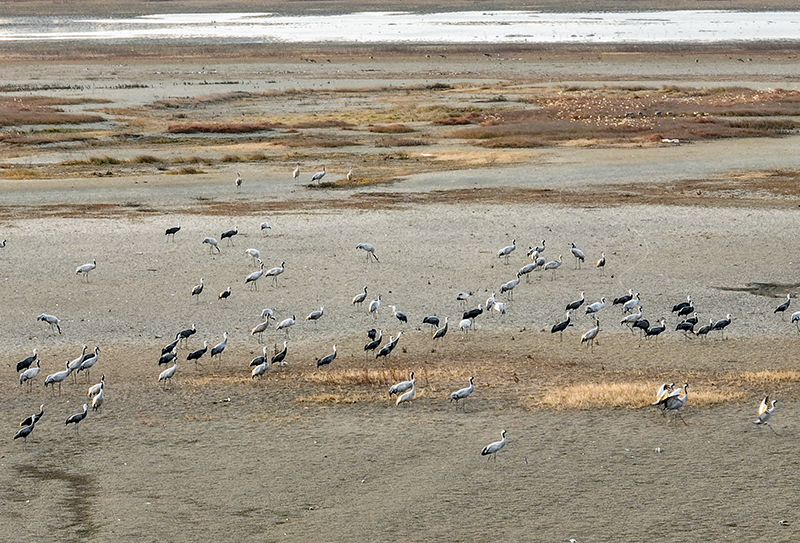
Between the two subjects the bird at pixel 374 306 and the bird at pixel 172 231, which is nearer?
the bird at pixel 374 306

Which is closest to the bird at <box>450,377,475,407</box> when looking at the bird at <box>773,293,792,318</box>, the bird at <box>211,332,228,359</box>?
the bird at <box>211,332,228,359</box>

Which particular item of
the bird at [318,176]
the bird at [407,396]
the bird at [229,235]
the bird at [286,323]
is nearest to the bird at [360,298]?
the bird at [286,323]

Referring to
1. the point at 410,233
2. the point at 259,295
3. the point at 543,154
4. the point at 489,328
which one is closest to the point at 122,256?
the point at 259,295

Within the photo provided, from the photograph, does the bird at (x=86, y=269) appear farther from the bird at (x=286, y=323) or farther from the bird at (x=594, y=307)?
the bird at (x=594, y=307)

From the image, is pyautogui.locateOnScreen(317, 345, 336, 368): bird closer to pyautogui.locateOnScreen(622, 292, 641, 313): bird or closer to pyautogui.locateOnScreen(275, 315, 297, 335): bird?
pyautogui.locateOnScreen(275, 315, 297, 335): bird

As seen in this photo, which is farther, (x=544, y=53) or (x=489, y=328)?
(x=544, y=53)

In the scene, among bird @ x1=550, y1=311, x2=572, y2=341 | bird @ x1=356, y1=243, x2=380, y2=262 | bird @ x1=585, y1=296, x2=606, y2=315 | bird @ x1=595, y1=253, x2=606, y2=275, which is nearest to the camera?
bird @ x1=550, y1=311, x2=572, y2=341

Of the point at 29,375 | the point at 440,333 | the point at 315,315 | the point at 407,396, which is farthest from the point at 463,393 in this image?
the point at 29,375

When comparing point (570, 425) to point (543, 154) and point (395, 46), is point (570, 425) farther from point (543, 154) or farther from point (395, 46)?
point (395, 46)
